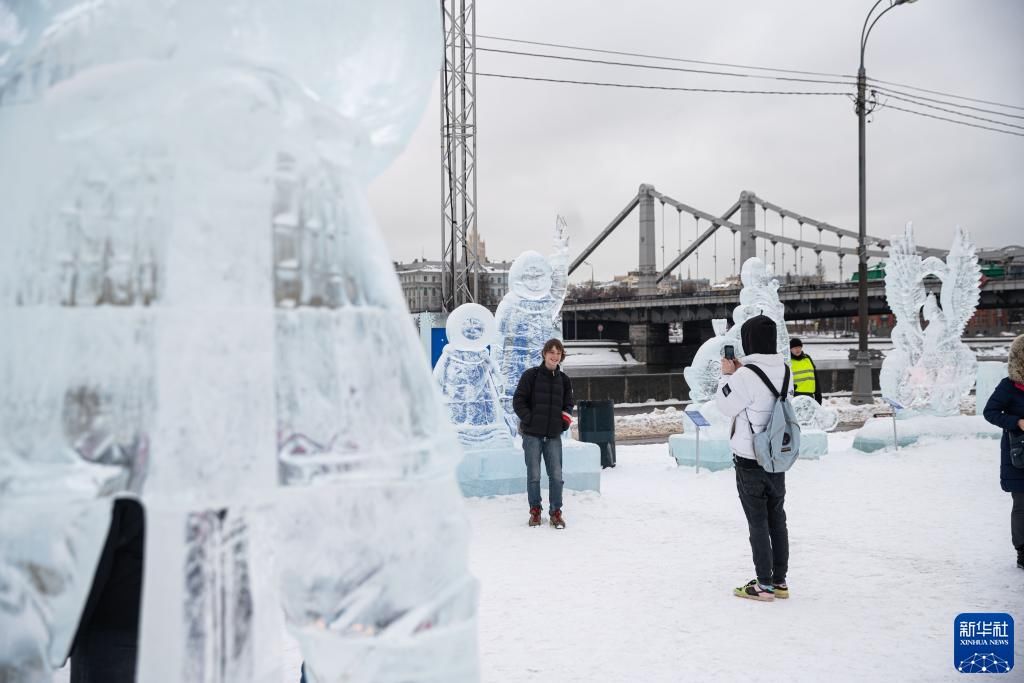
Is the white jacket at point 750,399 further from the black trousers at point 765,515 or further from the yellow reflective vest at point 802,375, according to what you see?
the yellow reflective vest at point 802,375

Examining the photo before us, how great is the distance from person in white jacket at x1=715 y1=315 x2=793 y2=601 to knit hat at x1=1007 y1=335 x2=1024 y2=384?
47.4 inches

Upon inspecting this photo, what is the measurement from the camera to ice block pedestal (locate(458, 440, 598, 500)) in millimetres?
6012

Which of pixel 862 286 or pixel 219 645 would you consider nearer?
pixel 219 645

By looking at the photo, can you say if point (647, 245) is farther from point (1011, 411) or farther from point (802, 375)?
point (1011, 411)

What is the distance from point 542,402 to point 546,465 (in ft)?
1.44

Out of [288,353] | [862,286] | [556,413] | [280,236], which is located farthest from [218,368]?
[862,286]

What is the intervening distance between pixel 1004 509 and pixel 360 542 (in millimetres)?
5820

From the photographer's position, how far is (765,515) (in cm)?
355

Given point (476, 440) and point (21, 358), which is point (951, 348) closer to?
point (476, 440)

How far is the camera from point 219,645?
109 cm

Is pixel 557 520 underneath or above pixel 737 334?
underneath

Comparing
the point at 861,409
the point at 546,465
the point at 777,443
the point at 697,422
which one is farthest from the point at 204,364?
the point at 861,409

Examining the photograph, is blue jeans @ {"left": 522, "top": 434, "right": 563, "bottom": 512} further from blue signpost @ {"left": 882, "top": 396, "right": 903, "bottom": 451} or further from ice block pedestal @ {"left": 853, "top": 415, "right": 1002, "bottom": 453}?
blue signpost @ {"left": 882, "top": 396, "right": 903, "bottom": 451}

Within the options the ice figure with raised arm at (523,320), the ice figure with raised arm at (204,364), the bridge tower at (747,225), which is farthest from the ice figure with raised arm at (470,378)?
the bridge tower at (747,225)
